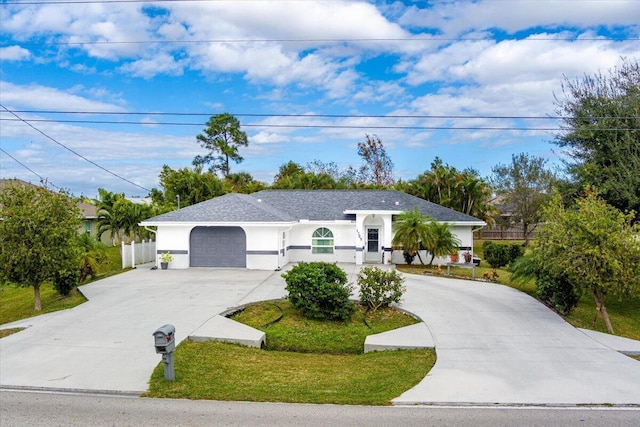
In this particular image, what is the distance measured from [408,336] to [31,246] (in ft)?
36.6

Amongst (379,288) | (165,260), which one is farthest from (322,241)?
(379,288)

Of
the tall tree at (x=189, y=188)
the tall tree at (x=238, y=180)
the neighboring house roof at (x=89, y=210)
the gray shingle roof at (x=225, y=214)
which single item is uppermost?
the tall tree at (x=238, y=180)

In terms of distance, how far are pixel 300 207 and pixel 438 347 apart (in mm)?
17240

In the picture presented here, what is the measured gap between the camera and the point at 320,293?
13.4 m

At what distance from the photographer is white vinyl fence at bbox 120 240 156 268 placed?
2358 cm

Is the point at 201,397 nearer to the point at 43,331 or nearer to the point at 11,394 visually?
the point at 11,394

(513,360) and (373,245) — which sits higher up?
(373,245)

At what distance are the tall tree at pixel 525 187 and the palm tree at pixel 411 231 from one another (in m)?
21.0

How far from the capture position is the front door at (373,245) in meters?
26.0

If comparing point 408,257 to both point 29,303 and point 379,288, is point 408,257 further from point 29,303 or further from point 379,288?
point 29,303

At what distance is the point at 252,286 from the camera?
17953 mm

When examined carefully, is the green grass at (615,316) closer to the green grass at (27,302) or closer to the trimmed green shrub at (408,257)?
the trimmed green shrub at (408,257)

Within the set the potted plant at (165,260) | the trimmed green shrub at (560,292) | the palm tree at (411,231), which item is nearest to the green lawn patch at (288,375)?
the trimmed green shrub at (560,292)

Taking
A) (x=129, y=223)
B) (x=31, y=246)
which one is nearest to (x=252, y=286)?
(x=31, y=246)
